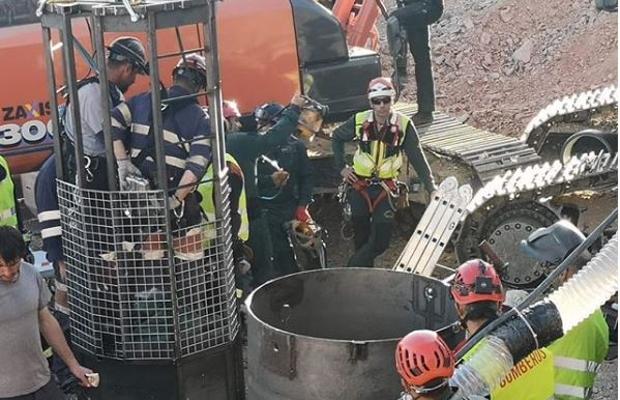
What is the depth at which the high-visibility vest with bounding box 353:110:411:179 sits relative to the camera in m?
9.13

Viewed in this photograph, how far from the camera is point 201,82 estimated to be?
7156mm

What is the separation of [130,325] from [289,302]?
905 mm

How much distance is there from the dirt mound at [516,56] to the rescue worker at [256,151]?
746 centimetres

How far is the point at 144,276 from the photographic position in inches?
260

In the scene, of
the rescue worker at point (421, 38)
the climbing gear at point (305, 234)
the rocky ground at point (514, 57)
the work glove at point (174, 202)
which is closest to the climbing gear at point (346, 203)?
the climbing gear at point (305, 234)

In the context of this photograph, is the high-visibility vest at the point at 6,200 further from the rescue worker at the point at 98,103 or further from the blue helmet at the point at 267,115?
the blue helmet at the point at 267,115

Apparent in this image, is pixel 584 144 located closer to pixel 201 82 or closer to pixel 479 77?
pixel 201 82

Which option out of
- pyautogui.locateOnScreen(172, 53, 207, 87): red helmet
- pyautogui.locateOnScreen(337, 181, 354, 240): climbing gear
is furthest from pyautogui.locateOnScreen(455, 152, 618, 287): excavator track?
pyautogui.locateOnScreen(172, 53, 207, 87): red helmet

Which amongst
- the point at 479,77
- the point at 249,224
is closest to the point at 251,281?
the point at 249,224

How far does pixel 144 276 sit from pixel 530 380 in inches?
93.5

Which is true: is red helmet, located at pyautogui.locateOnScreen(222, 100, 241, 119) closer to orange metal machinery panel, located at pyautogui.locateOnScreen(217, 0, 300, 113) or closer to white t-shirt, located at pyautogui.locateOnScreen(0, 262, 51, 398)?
orange metal machinery panel, located at pyautogui.locateOnScreen(217, 0, 300, 113)

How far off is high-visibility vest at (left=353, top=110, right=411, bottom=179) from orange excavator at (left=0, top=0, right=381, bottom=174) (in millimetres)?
1274

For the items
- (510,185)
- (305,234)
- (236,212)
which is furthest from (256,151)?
(510,185)

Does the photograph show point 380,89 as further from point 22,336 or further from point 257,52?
point 22,336
